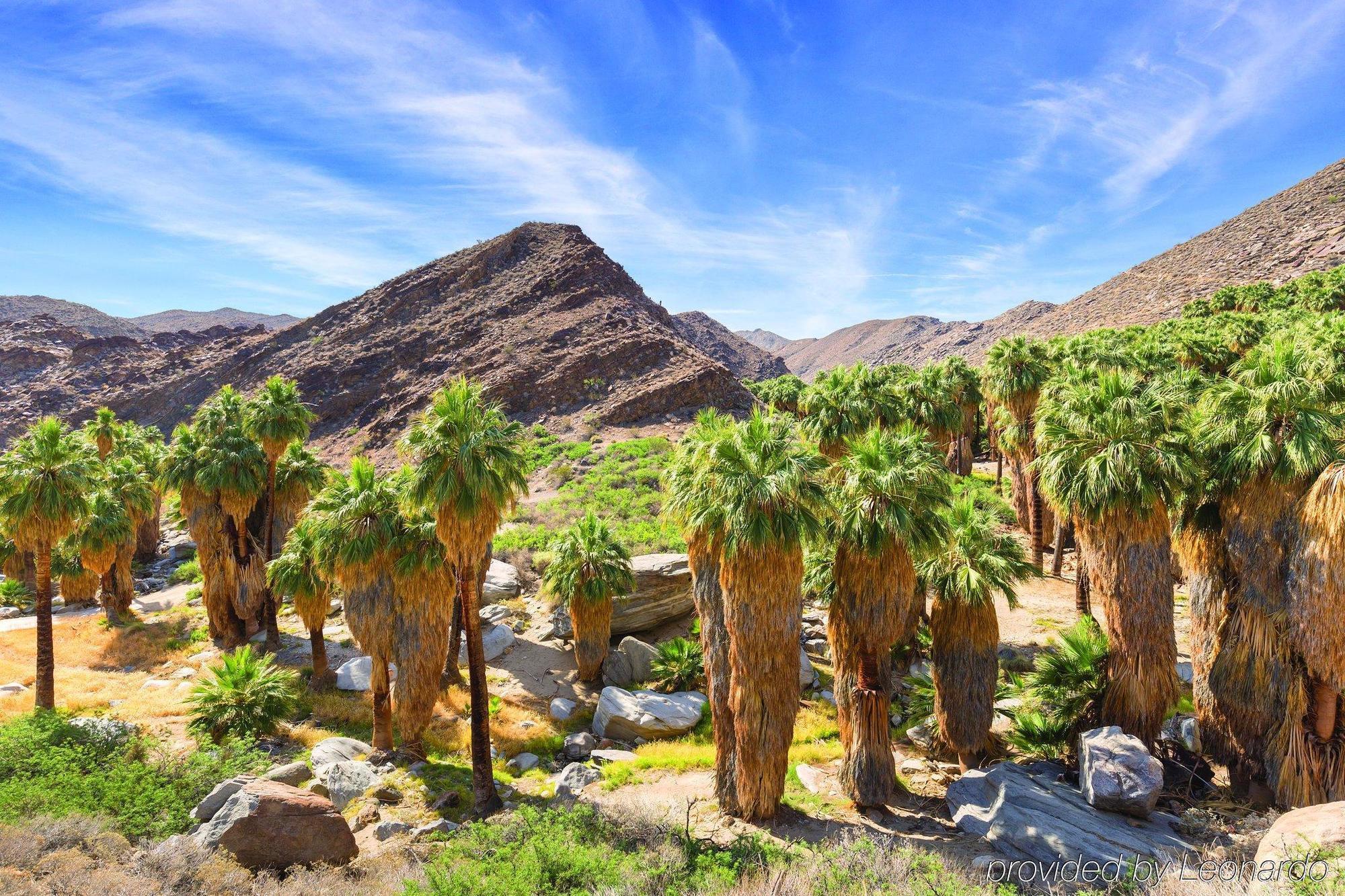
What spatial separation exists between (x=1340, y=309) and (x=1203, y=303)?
15042mm

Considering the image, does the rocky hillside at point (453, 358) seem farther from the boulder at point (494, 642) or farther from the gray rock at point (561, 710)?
the gray rock at point (561, 710)

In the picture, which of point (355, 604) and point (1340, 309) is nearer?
point (355, 604)

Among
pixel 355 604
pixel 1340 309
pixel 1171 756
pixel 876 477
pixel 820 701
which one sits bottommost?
pixel 820 701

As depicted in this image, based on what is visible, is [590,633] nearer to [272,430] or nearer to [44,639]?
[272,430]

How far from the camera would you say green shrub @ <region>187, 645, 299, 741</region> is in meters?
16.5

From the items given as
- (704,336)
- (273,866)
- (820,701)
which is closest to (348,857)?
(273,866)

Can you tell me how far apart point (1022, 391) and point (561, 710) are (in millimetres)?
23666

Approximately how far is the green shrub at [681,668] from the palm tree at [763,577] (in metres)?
7.98

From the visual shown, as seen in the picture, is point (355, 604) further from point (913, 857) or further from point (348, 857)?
point (913, 857)

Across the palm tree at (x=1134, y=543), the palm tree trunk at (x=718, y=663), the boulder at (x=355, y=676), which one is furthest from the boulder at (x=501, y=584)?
the palm tree at (x=1134, y=543)

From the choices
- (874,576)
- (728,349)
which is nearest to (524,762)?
(874,576)

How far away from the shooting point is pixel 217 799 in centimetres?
1229

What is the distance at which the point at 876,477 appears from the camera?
1319 cm

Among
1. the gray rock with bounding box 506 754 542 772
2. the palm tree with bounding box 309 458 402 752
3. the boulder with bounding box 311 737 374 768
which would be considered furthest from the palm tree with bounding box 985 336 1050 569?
the boulder with bounding box 311 737 374 768
